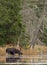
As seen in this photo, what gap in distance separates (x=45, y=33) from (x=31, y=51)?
18115mm

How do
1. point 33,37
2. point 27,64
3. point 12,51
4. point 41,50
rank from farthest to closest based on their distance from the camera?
point 33,37
point 41,50
point 12,51
point 27,64

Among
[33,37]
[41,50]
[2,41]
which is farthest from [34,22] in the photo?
[2,41]

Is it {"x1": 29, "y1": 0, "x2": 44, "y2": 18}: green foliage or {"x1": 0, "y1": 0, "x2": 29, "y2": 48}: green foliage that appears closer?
{"x1": 0, "y1": 0, "x2": 29, "y2": 48}: green foliage

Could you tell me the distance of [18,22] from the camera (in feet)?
143

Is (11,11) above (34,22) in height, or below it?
above

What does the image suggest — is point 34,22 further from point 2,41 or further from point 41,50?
point 2,41

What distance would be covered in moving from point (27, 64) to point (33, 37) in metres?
26.5

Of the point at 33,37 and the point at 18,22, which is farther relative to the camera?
the point at 33,37

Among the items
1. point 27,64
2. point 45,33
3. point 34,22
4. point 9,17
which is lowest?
point 45,33

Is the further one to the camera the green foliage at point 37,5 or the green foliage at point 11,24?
the green foliage at point 37,5

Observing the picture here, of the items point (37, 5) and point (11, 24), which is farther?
point (37, 5)

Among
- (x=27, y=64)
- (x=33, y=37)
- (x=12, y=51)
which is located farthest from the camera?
(x=33, y=37)

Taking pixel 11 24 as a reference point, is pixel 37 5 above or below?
below

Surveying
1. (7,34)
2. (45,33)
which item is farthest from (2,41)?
(45,33)
